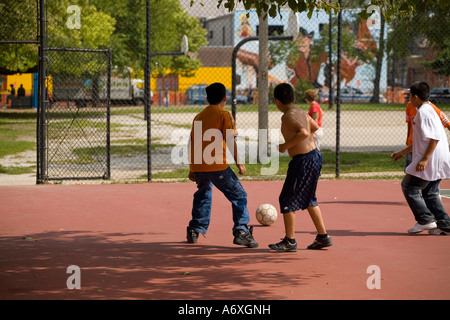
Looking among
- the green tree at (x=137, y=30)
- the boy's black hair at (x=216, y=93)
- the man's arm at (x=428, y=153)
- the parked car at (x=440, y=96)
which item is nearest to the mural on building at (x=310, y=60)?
the green tree at (x=137, y=30)

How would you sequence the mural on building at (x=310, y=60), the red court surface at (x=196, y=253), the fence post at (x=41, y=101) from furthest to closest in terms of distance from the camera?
1. the mural on building at (x=310, y=60)
2. the fence post at (x=41, y=101)
3. the red court surface at (x=196, y=253)

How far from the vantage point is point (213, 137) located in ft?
26.9

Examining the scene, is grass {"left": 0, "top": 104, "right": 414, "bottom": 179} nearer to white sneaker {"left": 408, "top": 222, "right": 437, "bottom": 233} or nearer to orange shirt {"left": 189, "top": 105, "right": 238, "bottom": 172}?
white sneaker {"left": 408, "top": 222, "right": 437, "bottom": 233}

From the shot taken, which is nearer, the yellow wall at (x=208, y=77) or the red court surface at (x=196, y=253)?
the red court surface at (x=196, y=253)

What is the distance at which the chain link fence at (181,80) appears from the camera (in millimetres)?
16109

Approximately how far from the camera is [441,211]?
29.8 feet

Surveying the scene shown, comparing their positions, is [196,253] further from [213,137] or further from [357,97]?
[357,97]

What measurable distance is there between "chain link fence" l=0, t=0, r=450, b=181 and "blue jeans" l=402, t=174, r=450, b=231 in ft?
8.24

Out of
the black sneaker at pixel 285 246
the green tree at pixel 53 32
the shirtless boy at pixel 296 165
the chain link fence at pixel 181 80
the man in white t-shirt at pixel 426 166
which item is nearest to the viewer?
the shirtless boy at pixel 296 165

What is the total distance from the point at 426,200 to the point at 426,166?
1.56ft

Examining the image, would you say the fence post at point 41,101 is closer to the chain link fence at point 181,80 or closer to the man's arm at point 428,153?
the chain link fence at point 181,80

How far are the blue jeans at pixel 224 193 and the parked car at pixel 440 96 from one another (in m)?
27.3

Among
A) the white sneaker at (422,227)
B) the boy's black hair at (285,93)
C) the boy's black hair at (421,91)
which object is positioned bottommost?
the white sneaker at (422,227)
